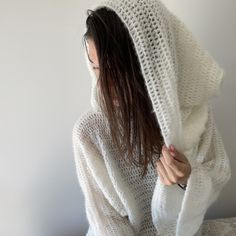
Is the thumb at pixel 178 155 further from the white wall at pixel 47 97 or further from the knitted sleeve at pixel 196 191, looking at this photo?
the white wall at pixel 47 97

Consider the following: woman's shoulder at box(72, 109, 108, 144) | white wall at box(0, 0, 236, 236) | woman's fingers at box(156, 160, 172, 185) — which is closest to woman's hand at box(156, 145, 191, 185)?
woman's fingers at box(156, 160, 172, 185)

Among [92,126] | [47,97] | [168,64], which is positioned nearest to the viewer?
[168,64]

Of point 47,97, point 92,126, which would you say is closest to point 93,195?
point 92,126

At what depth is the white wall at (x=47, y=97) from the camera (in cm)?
92

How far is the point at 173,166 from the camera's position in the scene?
0.74 metres

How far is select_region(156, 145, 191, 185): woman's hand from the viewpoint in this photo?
2.43ft

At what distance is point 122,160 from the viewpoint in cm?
88

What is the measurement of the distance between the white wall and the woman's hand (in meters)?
0.31

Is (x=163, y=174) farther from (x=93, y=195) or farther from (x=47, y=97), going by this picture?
(x=47, y=97)

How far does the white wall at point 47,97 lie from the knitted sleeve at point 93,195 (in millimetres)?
151

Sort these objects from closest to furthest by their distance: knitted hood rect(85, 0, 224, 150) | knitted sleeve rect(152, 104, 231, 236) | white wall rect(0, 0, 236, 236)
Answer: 1. knitted hood rect(85, 0, 224, 150)
2. knitted sleeve rect(152, 104, 231, 236)
3. white wall rect(0, 0, 236, 236)

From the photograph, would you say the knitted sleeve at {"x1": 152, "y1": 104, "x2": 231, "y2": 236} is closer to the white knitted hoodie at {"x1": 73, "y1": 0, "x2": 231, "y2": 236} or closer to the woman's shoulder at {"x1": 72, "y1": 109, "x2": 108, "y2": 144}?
the white knitted hoodie at {"x1": 73, "y1": 0, "x2": 231, "y2": 236}

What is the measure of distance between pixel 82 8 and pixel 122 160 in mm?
356

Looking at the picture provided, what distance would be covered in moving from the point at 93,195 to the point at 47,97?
0.86ft
